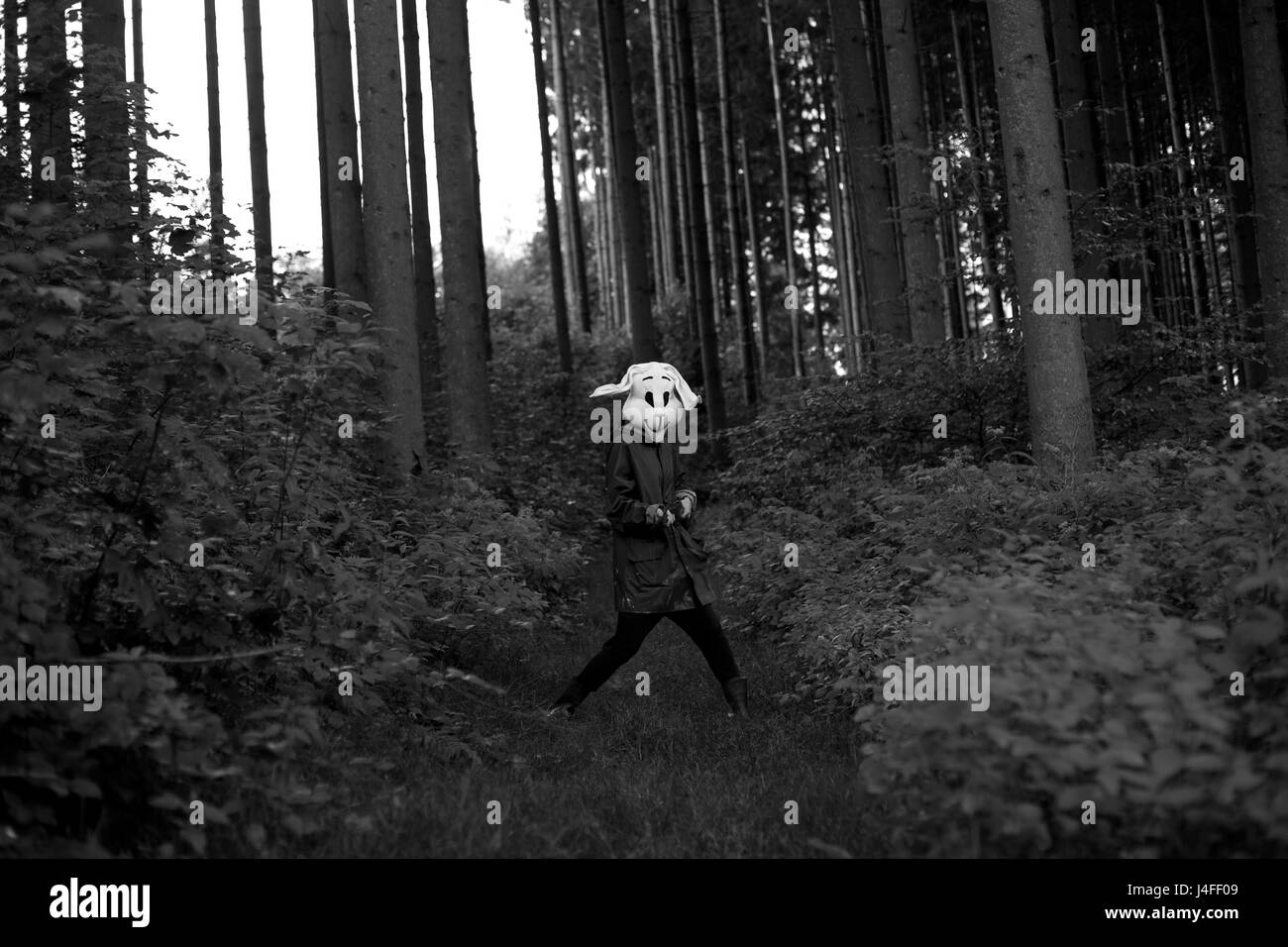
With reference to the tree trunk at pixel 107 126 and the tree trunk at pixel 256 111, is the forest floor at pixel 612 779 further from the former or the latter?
the tree trunk at pixel 256 111

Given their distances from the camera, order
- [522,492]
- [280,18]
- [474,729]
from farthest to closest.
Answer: [280,18], [522,492], [474,729]

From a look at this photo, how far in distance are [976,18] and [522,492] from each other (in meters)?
15.8

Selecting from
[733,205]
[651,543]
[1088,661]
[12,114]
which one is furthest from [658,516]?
[733,205]

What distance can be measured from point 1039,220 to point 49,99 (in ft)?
26.2

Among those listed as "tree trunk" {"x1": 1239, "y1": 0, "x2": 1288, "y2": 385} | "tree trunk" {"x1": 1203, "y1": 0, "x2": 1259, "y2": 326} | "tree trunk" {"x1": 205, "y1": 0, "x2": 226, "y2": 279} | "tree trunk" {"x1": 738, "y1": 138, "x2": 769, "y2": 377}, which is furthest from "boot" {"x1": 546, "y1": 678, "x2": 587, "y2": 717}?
"tree trunk" {"x1": 738, "y1": 138, "x2": 769, "y2": 377}

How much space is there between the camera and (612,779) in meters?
5.24

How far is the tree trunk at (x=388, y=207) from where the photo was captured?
11.3 meters

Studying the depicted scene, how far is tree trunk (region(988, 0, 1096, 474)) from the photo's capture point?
28.3 feet

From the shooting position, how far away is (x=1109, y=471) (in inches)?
315

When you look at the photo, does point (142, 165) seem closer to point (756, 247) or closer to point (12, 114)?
point (12, 114)

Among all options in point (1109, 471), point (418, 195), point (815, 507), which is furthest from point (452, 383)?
point (1109, 471)

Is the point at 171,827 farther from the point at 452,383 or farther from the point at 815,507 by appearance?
the point at 452,383

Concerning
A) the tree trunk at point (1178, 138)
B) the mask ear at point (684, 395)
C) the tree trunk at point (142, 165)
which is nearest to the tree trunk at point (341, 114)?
the tree trunk at point (142, 165)

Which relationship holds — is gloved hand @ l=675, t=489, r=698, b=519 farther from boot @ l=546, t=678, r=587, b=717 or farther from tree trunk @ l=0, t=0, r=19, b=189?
tree trunk @ l=0, t=0, r=19, b=189
